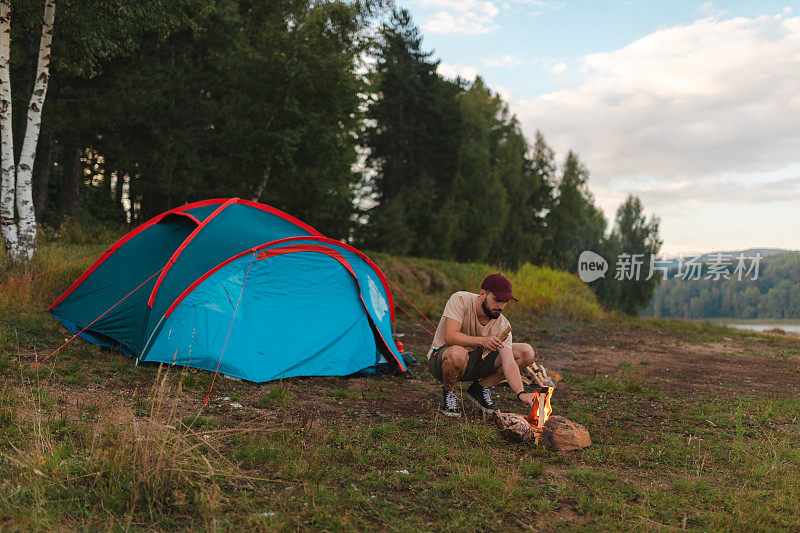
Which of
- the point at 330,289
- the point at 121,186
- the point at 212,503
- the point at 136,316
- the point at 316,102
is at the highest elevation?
the point at 316,102

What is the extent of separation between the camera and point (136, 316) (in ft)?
23.2

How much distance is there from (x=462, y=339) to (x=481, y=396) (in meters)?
0.83

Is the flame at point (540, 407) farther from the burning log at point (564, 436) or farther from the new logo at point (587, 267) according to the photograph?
the new logo at point (587, 267)

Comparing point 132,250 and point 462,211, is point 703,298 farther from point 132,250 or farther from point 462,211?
point 132,250

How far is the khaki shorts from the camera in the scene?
5.73m

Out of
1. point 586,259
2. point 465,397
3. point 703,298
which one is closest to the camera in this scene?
point 465,397

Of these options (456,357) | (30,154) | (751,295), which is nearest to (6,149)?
(30,154)

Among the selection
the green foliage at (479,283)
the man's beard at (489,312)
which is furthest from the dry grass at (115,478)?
the green foliage at (479,283)

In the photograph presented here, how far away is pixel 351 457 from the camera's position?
172 inches

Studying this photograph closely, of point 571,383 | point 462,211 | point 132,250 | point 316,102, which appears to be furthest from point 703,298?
point 132,250

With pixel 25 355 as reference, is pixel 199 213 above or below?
above

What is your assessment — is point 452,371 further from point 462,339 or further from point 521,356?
point 521,356

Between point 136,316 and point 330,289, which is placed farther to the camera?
point 330,289

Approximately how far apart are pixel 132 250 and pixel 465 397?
501 centimetres
